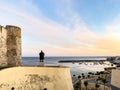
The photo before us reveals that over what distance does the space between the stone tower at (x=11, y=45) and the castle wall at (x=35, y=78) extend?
120 inches

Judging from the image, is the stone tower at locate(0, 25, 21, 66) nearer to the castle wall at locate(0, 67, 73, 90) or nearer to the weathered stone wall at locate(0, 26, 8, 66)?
the weathered stone wall at locate(0, 26, 8, 66)

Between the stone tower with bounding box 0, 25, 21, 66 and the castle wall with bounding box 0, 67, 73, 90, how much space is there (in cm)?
304

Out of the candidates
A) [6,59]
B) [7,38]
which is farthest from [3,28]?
[6,59]

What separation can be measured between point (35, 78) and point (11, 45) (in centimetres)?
461

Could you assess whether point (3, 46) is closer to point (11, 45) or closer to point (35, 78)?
point (11, 45)

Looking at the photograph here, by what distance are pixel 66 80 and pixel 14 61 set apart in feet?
17.1

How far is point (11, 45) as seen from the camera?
61.5 ft

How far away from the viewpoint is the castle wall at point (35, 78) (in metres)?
14.2

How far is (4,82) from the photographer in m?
13.8

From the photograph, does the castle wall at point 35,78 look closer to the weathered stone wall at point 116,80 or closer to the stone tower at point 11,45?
the stone tower at point 11,45

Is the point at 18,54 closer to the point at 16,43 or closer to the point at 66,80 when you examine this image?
the point at 16,43

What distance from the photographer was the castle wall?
46.6ft

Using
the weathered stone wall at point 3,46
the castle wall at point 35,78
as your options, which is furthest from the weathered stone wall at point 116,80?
the weathered stone wall at point 3,46

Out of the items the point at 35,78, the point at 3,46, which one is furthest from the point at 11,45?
the point at 35,78
